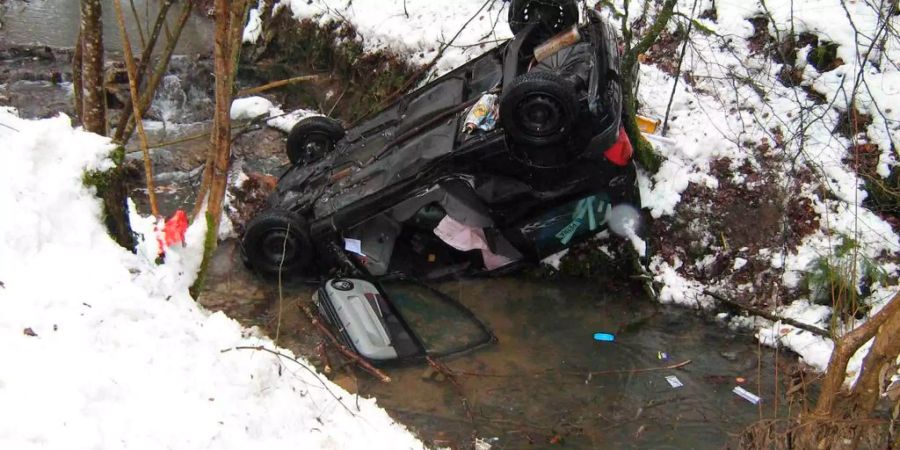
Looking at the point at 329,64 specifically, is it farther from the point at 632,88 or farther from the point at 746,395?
the point at 746,395

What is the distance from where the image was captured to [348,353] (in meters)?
5.04

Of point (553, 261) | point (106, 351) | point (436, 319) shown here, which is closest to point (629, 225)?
point (553, 261)

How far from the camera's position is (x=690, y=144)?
6.61 meters

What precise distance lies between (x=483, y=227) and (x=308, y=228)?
1385 mm

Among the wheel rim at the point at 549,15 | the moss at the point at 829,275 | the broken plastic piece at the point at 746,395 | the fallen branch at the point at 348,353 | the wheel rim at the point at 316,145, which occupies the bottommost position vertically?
the broken plastic piece at the point at 746,395

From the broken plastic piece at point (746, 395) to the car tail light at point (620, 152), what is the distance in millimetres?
1833

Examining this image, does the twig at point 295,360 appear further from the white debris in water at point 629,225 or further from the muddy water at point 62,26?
the muddy water at point 62,26

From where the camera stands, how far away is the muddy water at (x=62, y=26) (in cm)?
1012

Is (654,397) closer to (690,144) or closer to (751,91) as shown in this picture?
(690,144)

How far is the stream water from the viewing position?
4605mm

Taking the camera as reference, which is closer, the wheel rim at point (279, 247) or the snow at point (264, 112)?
the wheel rim at point (279, 247)

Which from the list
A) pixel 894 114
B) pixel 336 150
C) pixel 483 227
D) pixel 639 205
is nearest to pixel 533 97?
pixel 483 227

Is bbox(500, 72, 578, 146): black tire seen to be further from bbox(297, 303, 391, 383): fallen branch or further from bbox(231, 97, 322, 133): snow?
A: bbox(231, 97, 322, 133): snow

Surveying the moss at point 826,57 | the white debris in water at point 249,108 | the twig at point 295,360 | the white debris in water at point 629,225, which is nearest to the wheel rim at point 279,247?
the twig at point 295,360
